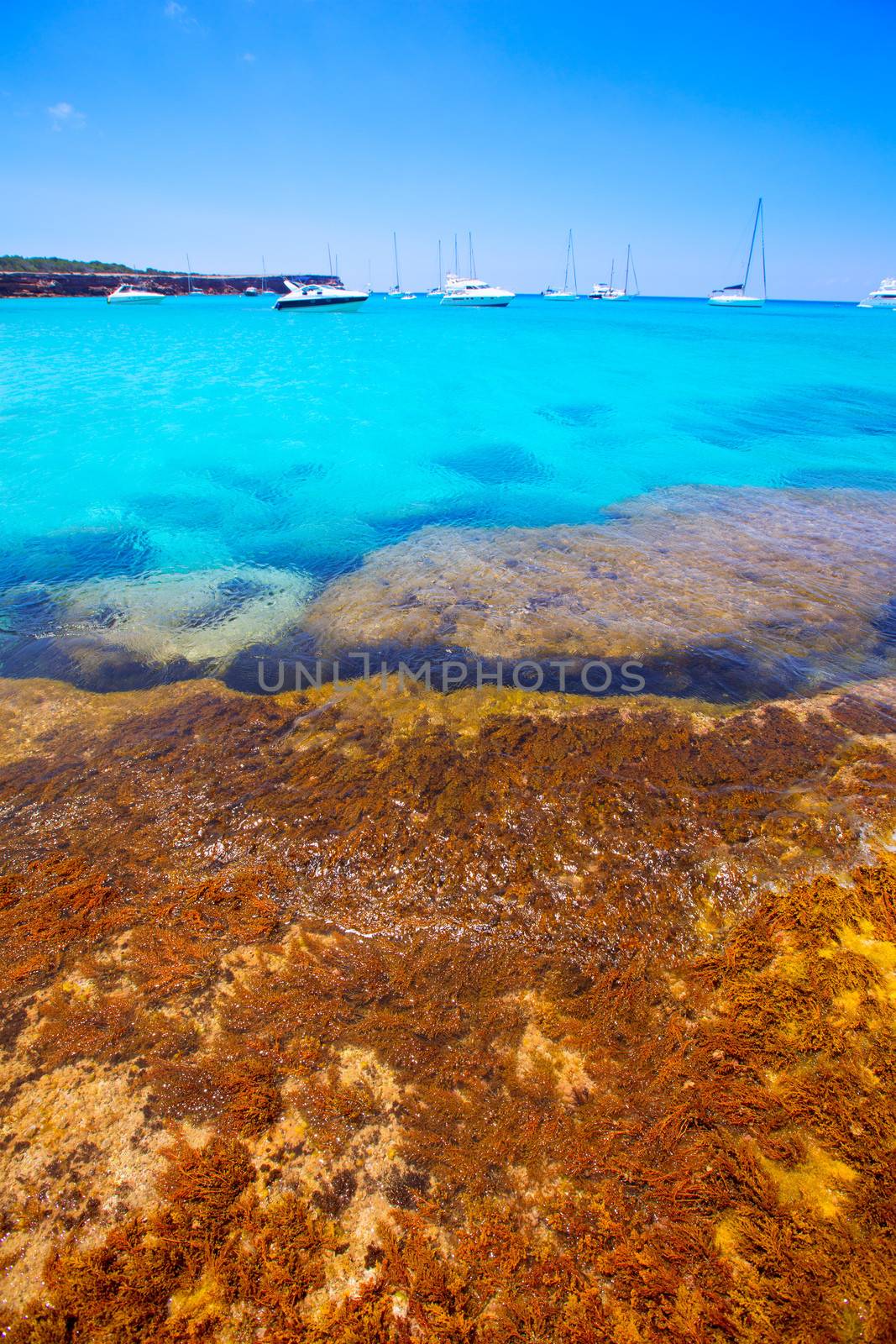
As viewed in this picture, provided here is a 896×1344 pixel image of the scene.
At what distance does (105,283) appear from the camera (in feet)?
372

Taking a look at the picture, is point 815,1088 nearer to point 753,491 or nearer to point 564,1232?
point 564,1232

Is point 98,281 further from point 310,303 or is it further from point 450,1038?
point 450,1038

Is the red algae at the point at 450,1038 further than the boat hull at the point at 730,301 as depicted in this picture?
No

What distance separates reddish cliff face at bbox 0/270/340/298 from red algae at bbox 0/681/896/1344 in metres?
122

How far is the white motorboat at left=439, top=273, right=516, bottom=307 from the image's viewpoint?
92.4 m

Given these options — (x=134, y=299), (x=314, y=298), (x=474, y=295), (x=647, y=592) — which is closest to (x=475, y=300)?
(x=474, y=295)

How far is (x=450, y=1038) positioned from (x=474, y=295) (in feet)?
366

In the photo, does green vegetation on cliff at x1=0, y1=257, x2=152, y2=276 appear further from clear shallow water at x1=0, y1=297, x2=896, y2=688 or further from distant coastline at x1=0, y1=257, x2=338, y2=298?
clear shallow water at x1=0, y1=297, x2=896, y2=688

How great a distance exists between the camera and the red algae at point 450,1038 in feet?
9.40

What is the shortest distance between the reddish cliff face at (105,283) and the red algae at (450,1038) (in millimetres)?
121854

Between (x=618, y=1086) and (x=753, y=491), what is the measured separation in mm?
16797

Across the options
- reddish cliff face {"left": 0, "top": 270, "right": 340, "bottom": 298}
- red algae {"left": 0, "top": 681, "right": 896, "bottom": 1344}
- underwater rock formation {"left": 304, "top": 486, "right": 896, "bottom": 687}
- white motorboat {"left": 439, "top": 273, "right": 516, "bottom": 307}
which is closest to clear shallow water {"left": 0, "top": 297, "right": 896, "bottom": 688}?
underwater rock formation {"left": 304, "top": 486, "right": 896, "bottom": 687}

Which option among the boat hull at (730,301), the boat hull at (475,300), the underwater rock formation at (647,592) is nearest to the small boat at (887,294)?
the boat hull at (730,301)

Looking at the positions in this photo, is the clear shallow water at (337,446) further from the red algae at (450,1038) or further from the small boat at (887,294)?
the small boat at (887,294)
